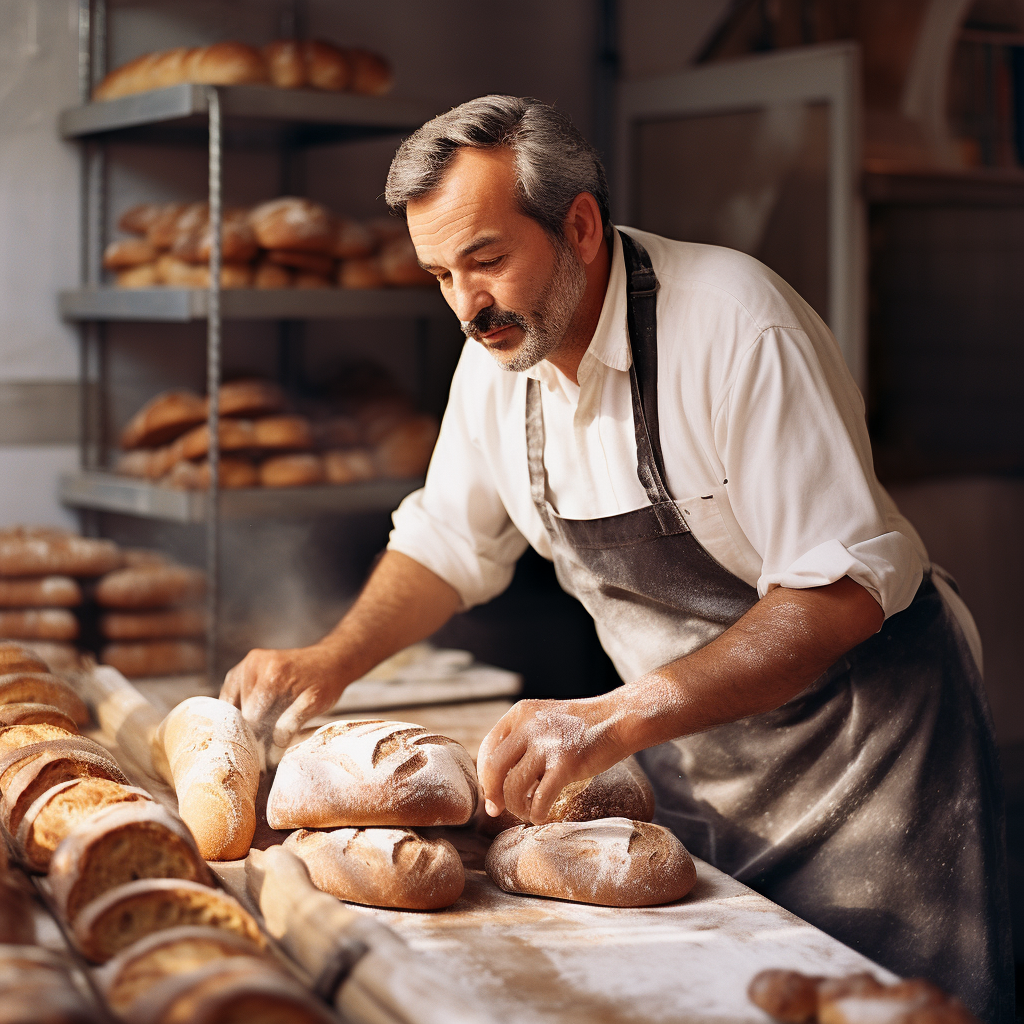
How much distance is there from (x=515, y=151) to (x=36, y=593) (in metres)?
1.76

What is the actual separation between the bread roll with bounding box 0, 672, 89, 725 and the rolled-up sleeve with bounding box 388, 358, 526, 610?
19.3 inches

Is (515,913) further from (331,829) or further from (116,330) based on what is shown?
(116,330)

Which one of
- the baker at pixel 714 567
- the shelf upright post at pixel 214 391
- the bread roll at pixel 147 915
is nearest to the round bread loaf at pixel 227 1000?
the bread roll at pixel 147 915

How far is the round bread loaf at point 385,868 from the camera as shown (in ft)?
3.79

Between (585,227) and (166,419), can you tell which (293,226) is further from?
(585,227)

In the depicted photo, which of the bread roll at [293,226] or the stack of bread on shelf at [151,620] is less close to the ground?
the bread roll at [293,226]

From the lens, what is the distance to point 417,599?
177 cm

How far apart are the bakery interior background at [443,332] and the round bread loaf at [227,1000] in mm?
2067

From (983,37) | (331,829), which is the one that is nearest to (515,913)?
(331,829)

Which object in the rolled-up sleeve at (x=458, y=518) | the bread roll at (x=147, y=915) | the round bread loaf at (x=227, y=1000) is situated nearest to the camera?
the round bread loaf at (x=227, y=1000)

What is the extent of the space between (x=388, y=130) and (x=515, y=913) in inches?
84.0

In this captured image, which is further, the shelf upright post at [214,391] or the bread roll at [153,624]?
the bread roll at [153,624]

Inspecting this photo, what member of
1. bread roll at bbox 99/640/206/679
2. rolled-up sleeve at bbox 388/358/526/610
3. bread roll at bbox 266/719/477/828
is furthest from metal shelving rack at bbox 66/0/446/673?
bread roll at bbox 266/719/477/828

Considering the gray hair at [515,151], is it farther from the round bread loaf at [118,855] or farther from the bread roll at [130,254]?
the bread roll at [130,254]
